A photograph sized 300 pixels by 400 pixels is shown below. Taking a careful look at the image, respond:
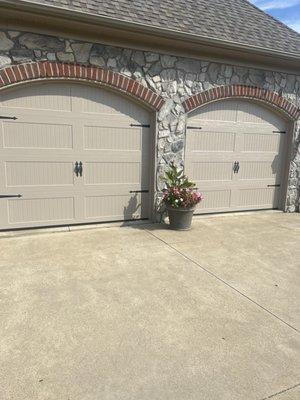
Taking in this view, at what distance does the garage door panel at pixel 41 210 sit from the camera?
18.0 feet

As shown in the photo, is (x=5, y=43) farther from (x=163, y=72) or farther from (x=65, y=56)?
(x=163, y=72)

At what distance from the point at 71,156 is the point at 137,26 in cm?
242

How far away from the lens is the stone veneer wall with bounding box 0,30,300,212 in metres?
4.95

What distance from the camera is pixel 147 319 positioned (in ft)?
10.1

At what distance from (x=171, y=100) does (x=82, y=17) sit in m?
2.11

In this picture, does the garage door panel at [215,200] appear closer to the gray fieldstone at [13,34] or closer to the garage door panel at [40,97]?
the garage door panel at [40,97]

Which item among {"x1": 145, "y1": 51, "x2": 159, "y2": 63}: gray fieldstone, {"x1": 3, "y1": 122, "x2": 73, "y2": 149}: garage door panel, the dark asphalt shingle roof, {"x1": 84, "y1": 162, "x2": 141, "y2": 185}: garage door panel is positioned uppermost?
the dark asphalt shingle roof

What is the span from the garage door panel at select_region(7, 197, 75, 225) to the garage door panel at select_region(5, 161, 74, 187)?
11.7 inches

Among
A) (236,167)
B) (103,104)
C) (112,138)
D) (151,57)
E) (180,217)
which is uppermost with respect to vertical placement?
(151,57)

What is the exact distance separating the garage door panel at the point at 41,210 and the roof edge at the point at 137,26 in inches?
115

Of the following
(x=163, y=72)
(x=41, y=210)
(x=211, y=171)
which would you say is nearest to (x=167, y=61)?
(x=163, y=72)

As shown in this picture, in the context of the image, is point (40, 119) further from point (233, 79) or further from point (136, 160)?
point (233, 79)

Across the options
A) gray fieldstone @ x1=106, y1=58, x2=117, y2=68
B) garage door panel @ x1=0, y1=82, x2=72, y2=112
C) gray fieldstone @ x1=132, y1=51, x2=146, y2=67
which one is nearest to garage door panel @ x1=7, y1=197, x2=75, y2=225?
garage door panel @ x1=0, y1=82, x2=72, y2=112

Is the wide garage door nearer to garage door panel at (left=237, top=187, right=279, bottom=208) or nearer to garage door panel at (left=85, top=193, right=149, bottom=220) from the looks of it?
garage door panel at (left=85, top=193, right=149, bottom=220)
